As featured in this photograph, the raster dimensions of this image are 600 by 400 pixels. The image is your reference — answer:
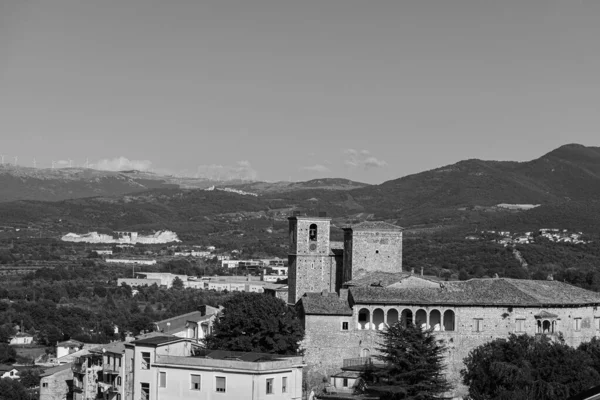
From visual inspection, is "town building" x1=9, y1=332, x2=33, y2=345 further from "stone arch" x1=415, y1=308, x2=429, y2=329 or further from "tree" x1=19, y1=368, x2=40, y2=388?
"stone arch" x1=415, y1=308, x2=429, y2=329

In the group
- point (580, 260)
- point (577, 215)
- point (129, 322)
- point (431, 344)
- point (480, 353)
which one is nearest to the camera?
point (431, 344)

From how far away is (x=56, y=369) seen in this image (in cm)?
6750

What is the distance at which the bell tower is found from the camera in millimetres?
64875

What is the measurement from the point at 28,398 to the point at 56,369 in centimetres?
232

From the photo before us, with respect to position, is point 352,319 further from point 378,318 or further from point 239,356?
point 239,356

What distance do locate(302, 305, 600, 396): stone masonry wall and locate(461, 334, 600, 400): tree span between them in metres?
0.82

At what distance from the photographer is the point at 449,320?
190 ft

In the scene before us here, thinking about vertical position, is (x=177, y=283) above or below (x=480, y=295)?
below

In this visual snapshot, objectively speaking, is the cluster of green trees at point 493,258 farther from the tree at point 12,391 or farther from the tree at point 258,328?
the tree at point 258,328

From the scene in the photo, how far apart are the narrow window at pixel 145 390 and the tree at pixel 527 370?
14850 mm

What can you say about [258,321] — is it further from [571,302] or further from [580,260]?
[580,260]

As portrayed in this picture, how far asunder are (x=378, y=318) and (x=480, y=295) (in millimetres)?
5359

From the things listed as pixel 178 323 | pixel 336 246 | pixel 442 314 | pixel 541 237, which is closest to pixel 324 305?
pixel 442 314

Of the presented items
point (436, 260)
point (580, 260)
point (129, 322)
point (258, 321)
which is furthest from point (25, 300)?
point (258, 321)
